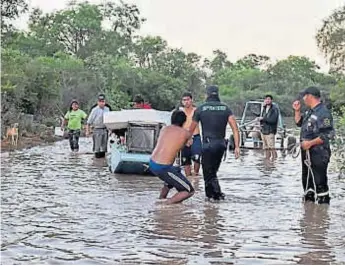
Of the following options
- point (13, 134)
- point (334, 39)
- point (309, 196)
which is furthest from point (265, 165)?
point (334, 39)

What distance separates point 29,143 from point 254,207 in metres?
14.4

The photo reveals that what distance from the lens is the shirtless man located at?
10.1 metres

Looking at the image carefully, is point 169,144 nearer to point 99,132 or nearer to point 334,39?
point 99,132

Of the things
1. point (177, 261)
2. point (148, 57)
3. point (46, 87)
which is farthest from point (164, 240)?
point (148, 57)

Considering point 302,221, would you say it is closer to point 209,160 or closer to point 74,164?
point 209,160

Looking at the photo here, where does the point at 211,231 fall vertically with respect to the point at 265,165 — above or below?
below

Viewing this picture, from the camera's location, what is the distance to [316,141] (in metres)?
10.2

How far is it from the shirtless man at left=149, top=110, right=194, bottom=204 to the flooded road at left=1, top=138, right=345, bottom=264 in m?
0.23

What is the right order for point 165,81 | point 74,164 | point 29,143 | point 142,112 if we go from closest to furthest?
point 142,112, point 74,164, point 29,143, point 165,81

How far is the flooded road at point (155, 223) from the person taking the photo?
23.4 feet

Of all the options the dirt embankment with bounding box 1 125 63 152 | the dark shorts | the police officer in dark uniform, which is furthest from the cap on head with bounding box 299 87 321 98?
the dirt embankment with bounding box 1 125 63 152

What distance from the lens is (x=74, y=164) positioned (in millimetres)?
17047

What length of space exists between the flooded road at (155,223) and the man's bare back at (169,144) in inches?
25.6

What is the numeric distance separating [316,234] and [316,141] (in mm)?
2201
